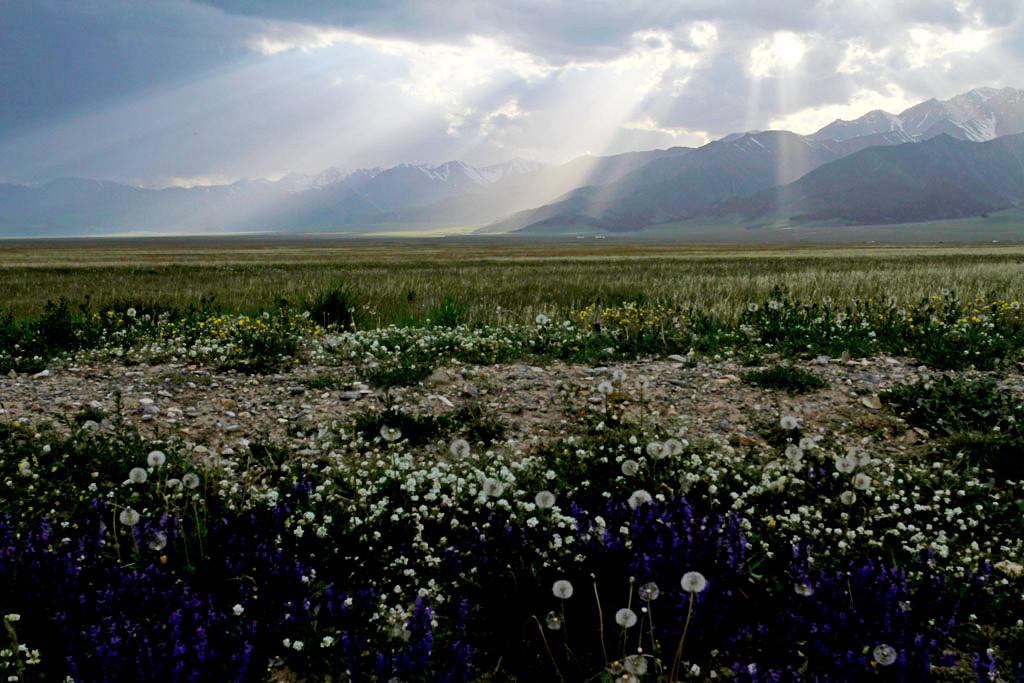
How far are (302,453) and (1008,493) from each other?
617 centimetres

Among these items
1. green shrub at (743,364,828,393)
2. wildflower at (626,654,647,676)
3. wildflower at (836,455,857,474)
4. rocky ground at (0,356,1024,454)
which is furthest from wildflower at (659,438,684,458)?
green shrub at (743,364,828,393)

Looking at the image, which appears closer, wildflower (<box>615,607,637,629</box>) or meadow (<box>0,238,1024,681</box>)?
wildflower (<box>615,607,637,629</box>)

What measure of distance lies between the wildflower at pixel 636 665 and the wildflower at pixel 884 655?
1095 millimetres

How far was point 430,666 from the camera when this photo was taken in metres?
3.31

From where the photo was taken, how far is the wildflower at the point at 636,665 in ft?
9.35

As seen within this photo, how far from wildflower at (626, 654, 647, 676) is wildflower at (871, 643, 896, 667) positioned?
43.1 inches

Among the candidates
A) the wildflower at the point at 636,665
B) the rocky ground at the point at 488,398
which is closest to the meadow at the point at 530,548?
the wildflower at the point at 636,665

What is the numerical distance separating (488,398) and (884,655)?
533 centimetres

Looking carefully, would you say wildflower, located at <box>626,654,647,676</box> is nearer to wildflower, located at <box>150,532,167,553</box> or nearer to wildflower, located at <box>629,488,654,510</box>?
wildflower, located at <box>629,488,654,510</box>

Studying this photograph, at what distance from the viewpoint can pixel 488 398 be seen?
7816 millimetres

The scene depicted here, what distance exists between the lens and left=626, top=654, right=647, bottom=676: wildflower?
2.85 m

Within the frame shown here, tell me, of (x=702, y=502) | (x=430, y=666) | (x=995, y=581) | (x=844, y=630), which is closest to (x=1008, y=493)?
(x=995, y=581)

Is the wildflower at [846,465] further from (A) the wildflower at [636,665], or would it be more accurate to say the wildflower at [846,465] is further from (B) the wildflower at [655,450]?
(A) the wildflower at [636,665]

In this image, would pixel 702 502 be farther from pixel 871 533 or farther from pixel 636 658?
pixel 636 658
